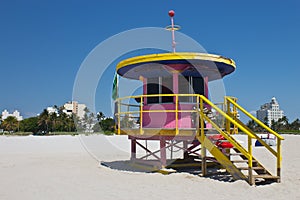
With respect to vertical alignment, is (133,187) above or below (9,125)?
below

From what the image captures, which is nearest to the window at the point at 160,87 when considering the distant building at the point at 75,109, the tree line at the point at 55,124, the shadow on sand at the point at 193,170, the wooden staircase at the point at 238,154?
the wooden staircase at the point at 238,154

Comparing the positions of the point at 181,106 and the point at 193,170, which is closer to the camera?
the point at 181,106

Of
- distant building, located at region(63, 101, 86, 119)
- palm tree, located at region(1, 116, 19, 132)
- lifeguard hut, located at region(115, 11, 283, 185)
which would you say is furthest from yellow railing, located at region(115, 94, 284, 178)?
distant building, located at region(63, 101, 86, 119)

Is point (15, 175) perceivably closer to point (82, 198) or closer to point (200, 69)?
point (82, 198)

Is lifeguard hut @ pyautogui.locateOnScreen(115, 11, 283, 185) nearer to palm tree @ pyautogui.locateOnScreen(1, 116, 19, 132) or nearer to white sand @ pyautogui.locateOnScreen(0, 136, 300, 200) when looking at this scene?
white sand @ pyautogui.locateOnScreen(0, 136, 300, 200)

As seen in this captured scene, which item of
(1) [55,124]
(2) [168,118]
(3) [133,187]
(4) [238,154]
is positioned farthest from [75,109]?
(4) [238,154]

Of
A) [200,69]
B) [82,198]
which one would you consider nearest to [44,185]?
[82,198]

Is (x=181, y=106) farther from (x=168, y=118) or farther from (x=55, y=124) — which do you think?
(x=55, y=124)

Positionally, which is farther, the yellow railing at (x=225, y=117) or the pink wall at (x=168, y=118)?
the pink wall at (x=168, y=118)

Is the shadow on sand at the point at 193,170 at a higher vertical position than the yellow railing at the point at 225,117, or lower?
lower

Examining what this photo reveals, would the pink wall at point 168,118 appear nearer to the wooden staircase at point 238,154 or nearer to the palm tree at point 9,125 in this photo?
the wooden staircase at point 238,154

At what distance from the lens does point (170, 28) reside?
13.1 metres

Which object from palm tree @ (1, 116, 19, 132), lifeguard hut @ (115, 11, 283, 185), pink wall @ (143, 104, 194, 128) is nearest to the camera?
lifeguard hut @ (115, 11, 283, 185)

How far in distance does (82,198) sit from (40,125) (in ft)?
329
